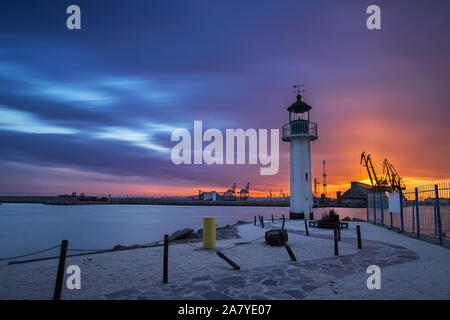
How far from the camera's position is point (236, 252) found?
11.2 m

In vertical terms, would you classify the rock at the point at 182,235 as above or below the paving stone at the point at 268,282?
below

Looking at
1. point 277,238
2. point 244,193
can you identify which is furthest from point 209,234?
point 244,193

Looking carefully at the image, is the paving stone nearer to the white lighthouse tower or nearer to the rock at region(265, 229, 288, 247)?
the rock at region(265, 229, 288, 247)

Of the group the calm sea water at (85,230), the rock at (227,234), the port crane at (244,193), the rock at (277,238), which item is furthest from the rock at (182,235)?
the port crane at (244,193)

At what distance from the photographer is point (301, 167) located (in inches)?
1074

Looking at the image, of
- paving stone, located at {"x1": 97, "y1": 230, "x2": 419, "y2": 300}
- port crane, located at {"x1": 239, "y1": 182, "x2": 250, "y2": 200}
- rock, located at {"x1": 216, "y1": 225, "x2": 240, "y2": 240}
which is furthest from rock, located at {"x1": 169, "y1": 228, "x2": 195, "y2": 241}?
port crane, located at {"x1": 239, "y1": 182, "x2": 250, "y2": 200}

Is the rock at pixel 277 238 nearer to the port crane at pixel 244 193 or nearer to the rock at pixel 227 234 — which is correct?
the rock at pixel 227 234

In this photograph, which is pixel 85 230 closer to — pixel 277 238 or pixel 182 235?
→ pixel 182 235

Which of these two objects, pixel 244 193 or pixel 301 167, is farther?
pixel 244 193

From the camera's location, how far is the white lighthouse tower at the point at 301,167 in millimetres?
27188

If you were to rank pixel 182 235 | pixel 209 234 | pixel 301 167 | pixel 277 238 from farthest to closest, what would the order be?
pixel 301 167 < pixel 182 235 < pixel 277 238 < pixel 209 234

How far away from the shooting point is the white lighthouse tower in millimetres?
27188
